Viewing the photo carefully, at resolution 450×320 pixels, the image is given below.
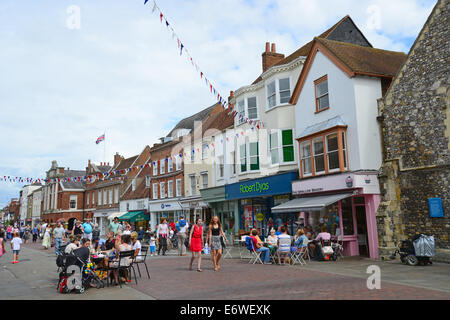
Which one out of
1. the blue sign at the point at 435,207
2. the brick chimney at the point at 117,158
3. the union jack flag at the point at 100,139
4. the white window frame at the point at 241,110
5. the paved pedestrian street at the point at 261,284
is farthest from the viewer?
the brick chimney at the point at 117,158

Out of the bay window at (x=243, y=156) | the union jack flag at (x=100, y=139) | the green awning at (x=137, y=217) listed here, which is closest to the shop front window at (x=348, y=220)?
the bay window at (x=243, y=156)

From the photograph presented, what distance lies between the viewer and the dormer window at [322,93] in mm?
17500

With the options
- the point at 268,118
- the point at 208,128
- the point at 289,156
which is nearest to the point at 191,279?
the point at 289,156

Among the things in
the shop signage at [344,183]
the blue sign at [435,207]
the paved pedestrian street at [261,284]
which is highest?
the shop signage at [344,183]

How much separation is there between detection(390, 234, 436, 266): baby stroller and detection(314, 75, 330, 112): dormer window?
720cm

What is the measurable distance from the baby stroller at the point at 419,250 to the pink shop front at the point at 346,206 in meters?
2.24

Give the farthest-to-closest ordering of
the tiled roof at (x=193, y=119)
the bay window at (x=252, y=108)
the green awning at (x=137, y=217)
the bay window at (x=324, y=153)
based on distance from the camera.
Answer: the green awning at (x=137, y=217)
the tiled roof at (x=193, y=119)
the bay window at (x=252, y=108)
the bay window at (x=324, y=153)

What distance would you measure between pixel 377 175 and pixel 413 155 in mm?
1686

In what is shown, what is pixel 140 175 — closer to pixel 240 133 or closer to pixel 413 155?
pixel 240 133

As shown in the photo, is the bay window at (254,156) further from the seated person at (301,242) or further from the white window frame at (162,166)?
the white window frame at (162,166)

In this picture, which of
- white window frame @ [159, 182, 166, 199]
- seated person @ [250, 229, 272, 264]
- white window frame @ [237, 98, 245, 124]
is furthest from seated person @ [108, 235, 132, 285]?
white window frame @ [159, 182, 166, 199]

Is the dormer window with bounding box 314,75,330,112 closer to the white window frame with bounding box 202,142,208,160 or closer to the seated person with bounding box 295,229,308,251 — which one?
the seated person with bounding box 295,229,308,251

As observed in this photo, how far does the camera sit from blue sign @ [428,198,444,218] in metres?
12.9
